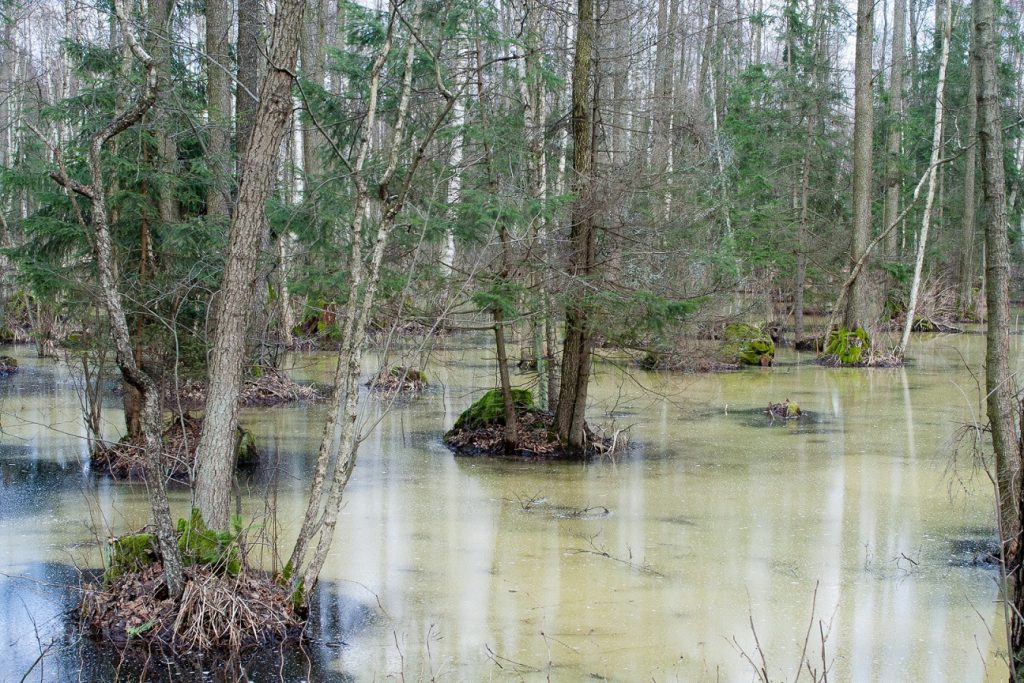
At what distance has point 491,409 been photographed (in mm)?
13070

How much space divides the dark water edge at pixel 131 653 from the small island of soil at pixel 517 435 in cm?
533

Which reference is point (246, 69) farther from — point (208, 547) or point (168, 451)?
point (208, 547)

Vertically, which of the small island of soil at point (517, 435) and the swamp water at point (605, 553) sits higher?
the small island of soil at point (517, 435)

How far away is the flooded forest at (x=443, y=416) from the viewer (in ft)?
21.0

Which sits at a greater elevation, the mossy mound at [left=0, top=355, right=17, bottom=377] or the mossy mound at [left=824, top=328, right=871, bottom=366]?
the mossy mound at [left=824, top=328, right=871, bottom=366]

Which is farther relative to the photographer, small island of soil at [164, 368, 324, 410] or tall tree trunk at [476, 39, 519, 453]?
small island of soil at [164, 368, 324, 410]

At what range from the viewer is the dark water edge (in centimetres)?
589

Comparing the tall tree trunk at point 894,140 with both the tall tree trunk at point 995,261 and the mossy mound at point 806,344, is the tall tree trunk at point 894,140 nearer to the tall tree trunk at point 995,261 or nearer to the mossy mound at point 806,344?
the mossy mound at point 806,344

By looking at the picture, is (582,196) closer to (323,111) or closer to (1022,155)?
(323,111)

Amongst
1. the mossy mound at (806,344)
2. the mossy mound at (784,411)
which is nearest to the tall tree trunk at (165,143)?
the mossy mound at (784,411)

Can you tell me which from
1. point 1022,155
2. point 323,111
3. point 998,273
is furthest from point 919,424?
point 1022,155

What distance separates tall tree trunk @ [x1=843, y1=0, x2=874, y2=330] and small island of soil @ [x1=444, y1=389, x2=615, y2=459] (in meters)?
11.2

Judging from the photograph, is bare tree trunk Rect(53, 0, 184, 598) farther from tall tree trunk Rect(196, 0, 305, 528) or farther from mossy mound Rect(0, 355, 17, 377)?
mossy mound Rect(0, 355, 17, 377)

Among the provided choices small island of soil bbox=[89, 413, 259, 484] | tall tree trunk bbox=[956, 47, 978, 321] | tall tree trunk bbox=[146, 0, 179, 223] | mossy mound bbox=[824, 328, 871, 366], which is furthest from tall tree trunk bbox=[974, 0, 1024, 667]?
tall tree trunk bbox=[956, 47, 978, 321]
